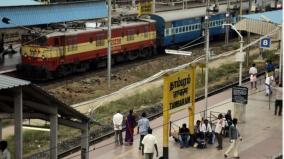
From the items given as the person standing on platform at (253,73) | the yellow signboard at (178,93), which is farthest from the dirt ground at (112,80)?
the yellow signboard at (178,93)

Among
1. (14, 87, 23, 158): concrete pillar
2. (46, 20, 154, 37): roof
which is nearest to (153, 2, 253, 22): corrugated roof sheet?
(46, 20, 154, 37): roof

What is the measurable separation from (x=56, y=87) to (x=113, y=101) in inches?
191

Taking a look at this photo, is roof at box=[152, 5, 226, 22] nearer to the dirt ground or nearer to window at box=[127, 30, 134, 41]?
the dirt ground

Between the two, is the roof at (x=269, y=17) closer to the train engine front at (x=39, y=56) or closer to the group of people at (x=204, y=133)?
the group of people at (x=204, y=133)

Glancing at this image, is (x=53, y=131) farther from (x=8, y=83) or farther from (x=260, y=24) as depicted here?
(x=260, y=24)

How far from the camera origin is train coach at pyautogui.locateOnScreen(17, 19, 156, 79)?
31828mm

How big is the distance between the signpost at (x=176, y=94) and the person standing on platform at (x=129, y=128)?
171cm

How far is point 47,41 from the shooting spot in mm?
31484

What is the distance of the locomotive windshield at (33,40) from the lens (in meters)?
31.5

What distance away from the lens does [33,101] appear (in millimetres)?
12109

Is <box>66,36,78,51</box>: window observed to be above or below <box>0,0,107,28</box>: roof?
below

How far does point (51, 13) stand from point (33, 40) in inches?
290

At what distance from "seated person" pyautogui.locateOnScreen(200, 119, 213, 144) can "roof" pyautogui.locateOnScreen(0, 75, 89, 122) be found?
22.9 ft

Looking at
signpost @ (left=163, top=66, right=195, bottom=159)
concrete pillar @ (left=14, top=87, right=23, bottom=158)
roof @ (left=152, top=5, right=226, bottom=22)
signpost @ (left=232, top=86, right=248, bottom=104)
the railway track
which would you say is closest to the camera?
concrete pillar @ (left=14, top=87, right=23, bottom=158)
